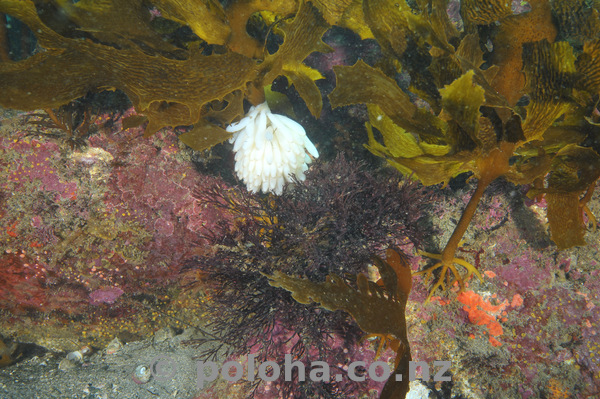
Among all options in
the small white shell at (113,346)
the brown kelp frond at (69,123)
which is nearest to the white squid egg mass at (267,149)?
the brown kelp frond at (69,123)

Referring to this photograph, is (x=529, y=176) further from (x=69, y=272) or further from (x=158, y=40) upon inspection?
(x=69, y=272)

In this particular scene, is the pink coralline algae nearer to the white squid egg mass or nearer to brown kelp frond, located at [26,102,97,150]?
the white squid egg mass

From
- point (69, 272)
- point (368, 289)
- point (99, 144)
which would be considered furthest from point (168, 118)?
point (69, 272)

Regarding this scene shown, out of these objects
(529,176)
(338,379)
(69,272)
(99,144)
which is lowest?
(69,272)

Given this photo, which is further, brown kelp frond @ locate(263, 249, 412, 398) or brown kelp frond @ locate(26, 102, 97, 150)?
brown kelp frond @ locate(26, 102, 97, 150)

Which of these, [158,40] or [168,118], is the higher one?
[158,40]

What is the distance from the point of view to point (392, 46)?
1.75 metres

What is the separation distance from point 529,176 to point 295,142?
155cm

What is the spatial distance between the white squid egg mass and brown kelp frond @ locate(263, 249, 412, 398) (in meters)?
0.79

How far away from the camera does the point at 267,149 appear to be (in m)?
2.29

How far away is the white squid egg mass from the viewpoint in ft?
7.50

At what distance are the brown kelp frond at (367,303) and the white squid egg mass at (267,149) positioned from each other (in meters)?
0.79

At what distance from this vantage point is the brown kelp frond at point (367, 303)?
1740mm

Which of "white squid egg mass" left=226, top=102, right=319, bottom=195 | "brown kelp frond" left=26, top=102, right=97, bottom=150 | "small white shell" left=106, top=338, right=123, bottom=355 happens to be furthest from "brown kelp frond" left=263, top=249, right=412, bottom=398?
"small white shell" left=106, top=338, right=123, bottom=355
